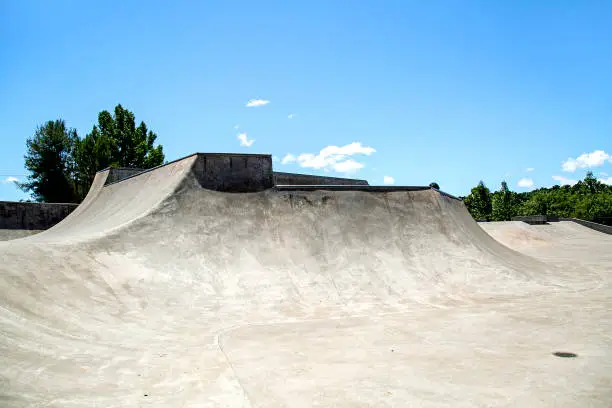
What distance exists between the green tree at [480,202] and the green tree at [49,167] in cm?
5039

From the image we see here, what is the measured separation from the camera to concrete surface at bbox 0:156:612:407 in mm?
4398

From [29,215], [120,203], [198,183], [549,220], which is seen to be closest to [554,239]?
[549,220]

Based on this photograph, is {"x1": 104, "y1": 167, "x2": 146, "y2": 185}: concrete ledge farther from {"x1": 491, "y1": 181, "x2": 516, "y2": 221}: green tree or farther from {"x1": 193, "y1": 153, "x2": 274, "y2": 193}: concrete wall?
{"x1": 491, "y1": 181, "x2": 516, "y2": 221}: green tree

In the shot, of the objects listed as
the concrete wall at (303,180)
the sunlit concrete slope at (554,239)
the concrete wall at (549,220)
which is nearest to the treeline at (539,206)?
the concrete wall at (549,220)

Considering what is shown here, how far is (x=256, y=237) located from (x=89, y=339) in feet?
17.8

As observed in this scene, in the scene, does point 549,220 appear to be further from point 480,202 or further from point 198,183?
point 198,183

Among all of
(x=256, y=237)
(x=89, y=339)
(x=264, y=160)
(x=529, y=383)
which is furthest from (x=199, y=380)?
(x=264, y=160)

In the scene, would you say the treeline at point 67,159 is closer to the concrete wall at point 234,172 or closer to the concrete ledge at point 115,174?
the concrete ledge at point 115,174

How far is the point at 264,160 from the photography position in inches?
498

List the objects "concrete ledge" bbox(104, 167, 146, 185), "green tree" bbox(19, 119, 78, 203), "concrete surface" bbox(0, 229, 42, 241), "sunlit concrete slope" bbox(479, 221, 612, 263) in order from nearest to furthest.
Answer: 1. "concrete surface" bbox(0, 229, 42, 241)
2. "concrete ledge" bbox(104, 167, 146, 185)
3. "sunlit concrete slope" bbox(479, 221, 612, 263)
4. "green tree" bbox(19, 119, 78, 203)

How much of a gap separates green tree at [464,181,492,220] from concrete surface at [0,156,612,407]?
153 feet

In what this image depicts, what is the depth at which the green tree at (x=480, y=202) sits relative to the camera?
197 ft

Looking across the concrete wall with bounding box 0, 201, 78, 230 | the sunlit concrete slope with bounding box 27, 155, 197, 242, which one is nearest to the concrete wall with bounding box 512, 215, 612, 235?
the sunlit concrete slope with bounding box 27, 155, 197, 242

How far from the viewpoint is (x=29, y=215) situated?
741 inches
